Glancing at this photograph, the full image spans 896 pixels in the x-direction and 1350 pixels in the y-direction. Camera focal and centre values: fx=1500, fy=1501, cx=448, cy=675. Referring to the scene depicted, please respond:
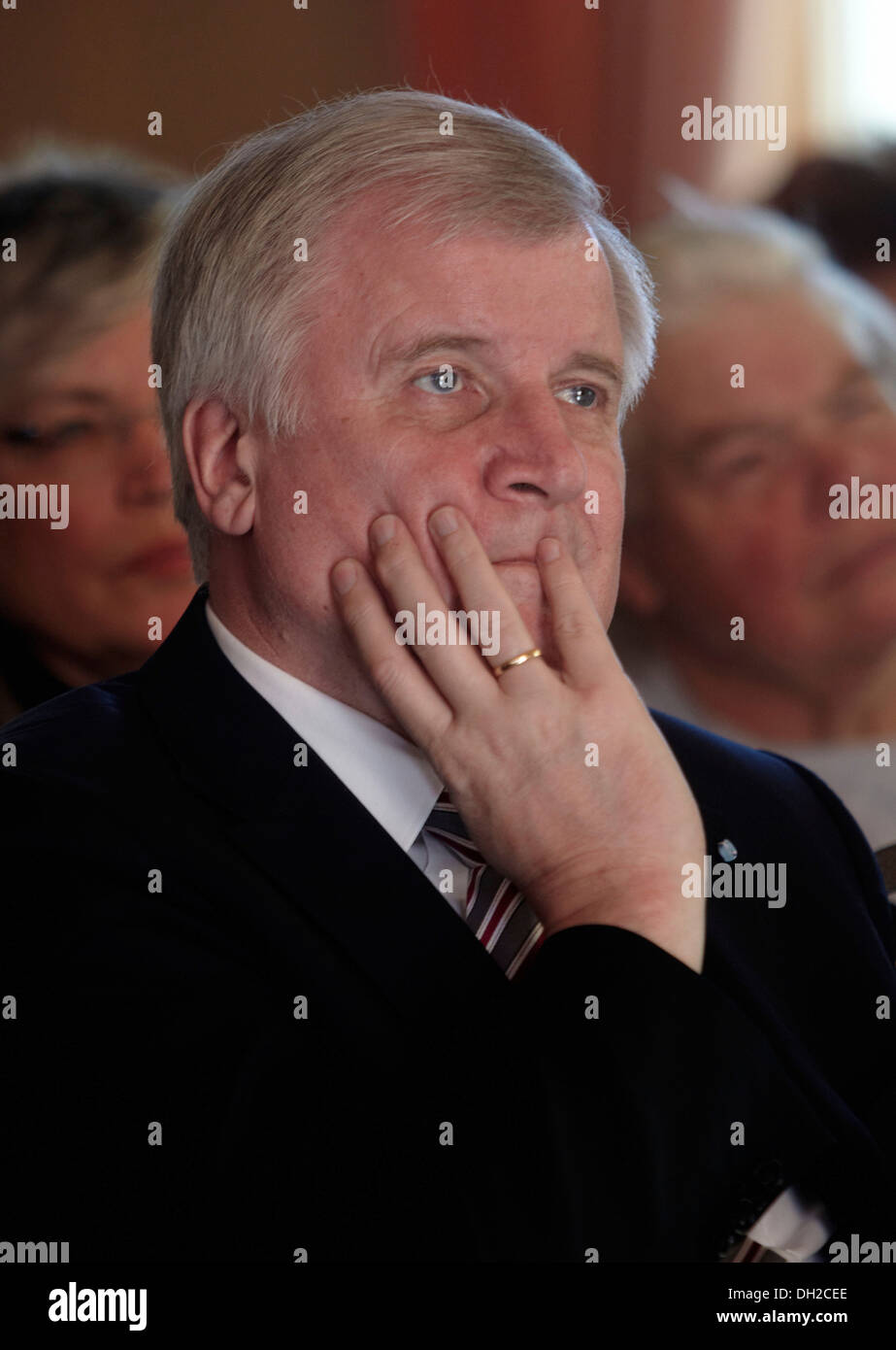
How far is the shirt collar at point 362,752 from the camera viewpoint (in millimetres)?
1355

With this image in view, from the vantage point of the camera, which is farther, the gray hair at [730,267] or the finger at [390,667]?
the gray hair at [730,267]

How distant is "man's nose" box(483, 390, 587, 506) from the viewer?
131 centimetres

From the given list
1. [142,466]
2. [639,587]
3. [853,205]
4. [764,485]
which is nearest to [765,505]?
[764,485]

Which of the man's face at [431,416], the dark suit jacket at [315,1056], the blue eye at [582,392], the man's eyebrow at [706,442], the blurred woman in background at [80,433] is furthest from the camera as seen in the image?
Answer: the man's eyebrow at [706,442]

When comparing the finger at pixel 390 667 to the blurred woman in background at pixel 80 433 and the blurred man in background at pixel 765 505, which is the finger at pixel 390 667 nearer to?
the blurred woman in background at pixel 80 433

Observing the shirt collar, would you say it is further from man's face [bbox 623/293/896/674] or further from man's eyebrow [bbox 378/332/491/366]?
man's face [bbox 623/293/896/674]

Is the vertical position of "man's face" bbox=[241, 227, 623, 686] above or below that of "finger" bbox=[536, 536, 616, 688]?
above

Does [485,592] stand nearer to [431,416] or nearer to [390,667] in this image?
[390,667]

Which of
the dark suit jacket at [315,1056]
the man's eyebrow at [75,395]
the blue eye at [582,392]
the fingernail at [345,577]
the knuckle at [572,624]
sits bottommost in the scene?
the dark suit jacket at [315,1056]

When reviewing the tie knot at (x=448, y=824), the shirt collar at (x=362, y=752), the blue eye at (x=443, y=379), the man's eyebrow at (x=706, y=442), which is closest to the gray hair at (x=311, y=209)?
the blue eye at (x=443, y=379)

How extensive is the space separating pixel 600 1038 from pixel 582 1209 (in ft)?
0.38

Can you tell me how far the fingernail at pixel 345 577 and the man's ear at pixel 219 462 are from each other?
0.44 feet

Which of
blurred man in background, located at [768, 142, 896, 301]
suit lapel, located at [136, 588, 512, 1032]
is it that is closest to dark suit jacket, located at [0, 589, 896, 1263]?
suit lapel, located at [136, 588, 512, 1032]

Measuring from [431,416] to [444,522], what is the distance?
0.12 meters
